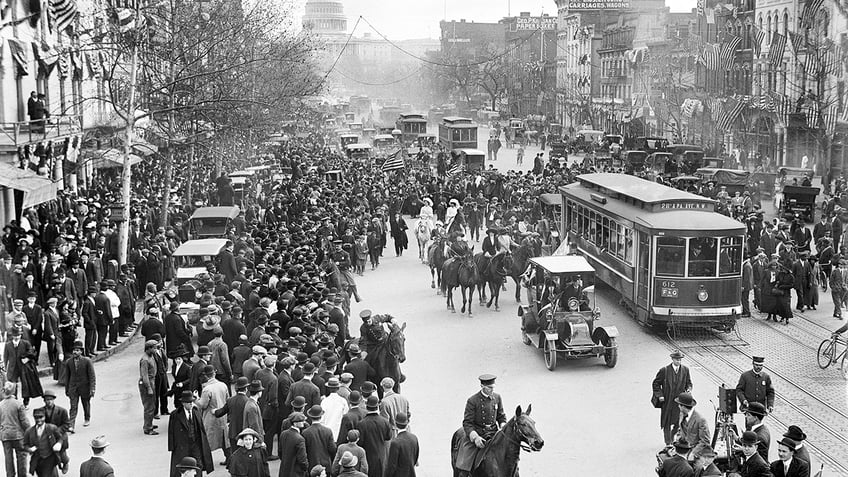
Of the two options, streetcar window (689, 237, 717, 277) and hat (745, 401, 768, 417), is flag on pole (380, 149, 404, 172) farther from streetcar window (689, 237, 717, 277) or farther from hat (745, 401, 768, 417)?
hat (745, 401, 768, 417)

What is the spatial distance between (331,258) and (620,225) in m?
6.64

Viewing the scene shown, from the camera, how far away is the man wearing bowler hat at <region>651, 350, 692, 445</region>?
14.3 m

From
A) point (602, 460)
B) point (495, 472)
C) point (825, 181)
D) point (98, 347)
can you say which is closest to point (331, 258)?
point (98, 347)

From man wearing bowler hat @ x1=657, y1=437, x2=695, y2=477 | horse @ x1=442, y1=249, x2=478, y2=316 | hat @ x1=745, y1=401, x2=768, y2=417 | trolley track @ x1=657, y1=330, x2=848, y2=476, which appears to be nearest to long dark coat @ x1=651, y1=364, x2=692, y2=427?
trolley track @ x1=657, y1=330, x2=848, y2=476

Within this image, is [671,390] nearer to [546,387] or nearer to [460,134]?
[546,387]

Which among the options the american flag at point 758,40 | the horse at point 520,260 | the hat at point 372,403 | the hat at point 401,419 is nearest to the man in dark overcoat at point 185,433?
→ the hat at point 372,403

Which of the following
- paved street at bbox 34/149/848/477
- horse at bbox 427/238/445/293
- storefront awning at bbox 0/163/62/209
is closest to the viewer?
paved street at bbox 34/149/848/477

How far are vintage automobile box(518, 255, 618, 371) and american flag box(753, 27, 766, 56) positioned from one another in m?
42.6

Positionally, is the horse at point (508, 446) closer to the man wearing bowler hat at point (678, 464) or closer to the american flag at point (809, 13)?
the man wearing bowler hat at point (678, 464)

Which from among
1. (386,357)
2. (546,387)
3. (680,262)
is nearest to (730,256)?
(680,262)

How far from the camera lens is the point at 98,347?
19781 mm

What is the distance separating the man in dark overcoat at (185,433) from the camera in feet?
42.0

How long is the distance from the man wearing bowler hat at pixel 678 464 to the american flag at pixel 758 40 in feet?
171

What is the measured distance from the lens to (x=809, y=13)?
49312mm
